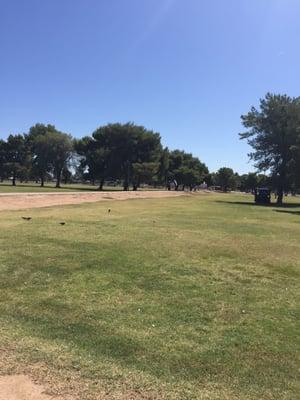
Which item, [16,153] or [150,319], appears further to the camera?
[16,153]

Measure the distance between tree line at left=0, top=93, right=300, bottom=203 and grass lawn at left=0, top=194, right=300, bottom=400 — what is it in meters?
37.3

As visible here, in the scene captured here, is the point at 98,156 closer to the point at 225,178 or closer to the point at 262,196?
the point at 262,196

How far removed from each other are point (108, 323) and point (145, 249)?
202 inches

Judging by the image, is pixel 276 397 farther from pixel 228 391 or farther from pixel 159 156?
pixel 159 156

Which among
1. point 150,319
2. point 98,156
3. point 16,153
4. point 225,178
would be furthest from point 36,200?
point 225,178

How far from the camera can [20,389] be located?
16.5 ft

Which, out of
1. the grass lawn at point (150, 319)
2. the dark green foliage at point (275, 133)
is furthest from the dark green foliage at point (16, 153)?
the grass lawn at point (150, 319)

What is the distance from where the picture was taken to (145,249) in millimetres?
12078

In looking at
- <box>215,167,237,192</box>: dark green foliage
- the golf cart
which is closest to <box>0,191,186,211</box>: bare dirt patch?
the golf cart

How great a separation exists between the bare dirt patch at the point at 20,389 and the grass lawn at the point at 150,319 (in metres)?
0.15

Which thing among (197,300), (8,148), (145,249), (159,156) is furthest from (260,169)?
(8,148)

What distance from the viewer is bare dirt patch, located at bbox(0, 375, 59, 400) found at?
4895 millimetres

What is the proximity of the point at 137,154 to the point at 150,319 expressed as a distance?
279ft

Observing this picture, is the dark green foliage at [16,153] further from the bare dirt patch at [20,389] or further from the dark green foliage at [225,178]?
the bare dirt patch at [20,389]
